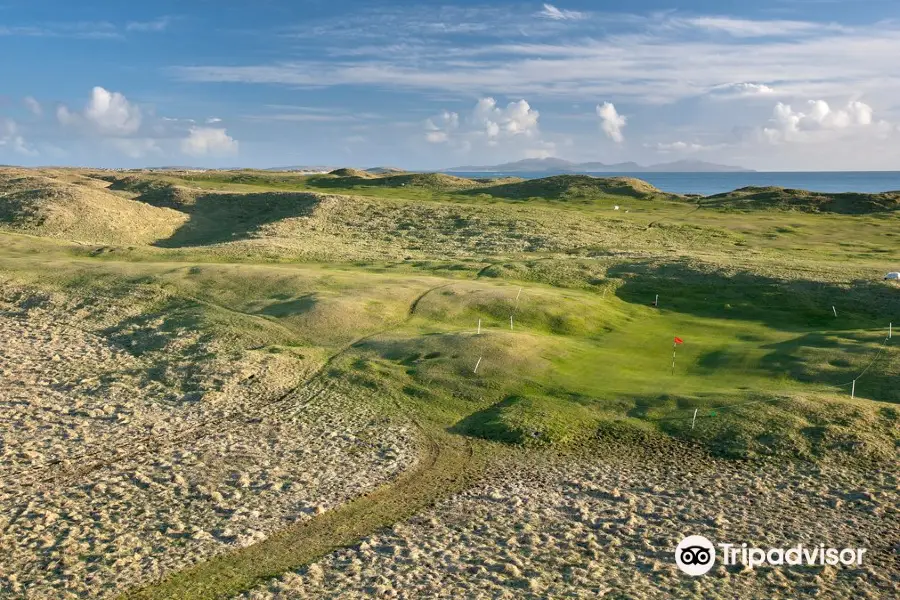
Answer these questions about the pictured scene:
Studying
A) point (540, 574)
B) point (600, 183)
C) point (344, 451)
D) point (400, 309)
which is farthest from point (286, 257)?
point (600, 183)

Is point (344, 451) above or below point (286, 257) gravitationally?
below

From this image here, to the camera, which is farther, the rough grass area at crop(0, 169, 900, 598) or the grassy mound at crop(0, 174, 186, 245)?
the grassy mound at crop(0, 174, 186, 245)

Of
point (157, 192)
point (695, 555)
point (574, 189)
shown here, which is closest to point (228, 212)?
point (157, 192)

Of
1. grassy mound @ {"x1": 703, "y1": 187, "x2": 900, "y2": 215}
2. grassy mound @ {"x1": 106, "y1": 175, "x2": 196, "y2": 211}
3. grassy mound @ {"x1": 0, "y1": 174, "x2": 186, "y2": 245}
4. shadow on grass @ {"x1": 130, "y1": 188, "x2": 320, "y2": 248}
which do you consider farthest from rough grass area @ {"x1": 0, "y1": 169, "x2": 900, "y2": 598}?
grassy mound @ {"x1": 703, "y1": 187, "x2": 900, "y2": 215}

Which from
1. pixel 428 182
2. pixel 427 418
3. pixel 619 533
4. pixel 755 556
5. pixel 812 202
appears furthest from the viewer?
pixel 428 182

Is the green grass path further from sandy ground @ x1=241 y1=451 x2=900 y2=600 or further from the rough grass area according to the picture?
sandy ground @ x1=241 y1=451 x2=900 y2=600

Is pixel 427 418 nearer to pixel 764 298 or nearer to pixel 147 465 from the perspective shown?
pixel 147 465

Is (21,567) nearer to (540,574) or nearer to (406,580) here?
(406,580)
